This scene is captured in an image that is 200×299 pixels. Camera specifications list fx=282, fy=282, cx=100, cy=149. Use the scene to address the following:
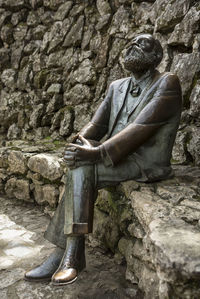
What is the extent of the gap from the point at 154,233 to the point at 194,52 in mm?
2802

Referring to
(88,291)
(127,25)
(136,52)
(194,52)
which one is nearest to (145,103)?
(136,52)

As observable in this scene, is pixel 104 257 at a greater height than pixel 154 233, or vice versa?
pixel 154 233

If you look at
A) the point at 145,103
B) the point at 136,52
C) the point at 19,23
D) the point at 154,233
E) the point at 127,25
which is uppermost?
the point at 19,23

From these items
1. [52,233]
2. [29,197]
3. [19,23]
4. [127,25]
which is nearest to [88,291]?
[52,233]

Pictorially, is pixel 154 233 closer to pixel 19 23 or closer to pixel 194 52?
pixel 194 52

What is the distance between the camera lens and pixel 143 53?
2221mm

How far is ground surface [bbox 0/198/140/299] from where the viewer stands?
1.95 meters

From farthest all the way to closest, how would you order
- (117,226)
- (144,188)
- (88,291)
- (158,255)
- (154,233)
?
(117,226) < (144,188) < (88,291) < (154,233) < (158,255)

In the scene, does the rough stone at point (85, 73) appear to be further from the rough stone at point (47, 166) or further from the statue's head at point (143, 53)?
the statue's head at point (143, 53)

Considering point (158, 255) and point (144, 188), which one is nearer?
point (158, 255)

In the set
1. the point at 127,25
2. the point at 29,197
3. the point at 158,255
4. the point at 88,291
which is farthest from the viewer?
the point at 127,25

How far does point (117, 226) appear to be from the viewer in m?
2.45

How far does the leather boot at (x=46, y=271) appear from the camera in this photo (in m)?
2.08

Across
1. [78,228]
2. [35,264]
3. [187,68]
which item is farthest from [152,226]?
[187,68]
